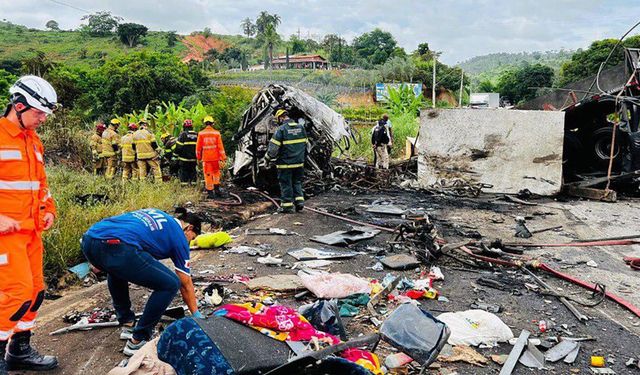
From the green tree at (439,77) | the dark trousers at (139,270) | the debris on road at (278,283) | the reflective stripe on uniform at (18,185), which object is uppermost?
the green tree at (439,77)

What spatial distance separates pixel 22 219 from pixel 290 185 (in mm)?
5290

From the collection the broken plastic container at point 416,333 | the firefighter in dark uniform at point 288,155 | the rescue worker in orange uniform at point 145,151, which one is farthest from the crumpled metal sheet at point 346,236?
the rescue worker in orange uniform at point 145,151

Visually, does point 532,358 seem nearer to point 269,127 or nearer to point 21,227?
point 21,227

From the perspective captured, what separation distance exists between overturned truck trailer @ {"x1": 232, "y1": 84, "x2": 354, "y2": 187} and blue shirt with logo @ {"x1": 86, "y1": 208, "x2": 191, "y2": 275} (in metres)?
6.29

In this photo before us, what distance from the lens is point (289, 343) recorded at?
8.76 ft

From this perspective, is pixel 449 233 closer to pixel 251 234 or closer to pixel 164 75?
pixel 251 234

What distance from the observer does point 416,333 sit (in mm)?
2973

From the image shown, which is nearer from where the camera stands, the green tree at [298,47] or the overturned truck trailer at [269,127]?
the overturned truck trailer at [269,127]

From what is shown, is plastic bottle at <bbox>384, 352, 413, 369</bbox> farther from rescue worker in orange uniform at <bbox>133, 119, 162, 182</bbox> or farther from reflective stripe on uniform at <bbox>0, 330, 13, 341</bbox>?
rescue worker in orange uniform at <bbox>133, 119, 162, 182</bbox>

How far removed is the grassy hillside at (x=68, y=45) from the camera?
185 feet

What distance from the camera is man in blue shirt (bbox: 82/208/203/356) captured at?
2.92 m

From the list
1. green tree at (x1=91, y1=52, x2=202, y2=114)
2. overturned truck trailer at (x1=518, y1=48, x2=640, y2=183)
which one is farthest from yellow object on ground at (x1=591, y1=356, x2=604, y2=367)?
green tree at (x1=91, y1=52, x2=202, y2=114)

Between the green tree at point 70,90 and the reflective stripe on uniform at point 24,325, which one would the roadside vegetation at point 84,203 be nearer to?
the reflective stripe on uniform at point 24,325

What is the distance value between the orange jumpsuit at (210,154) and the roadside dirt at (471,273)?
999 mm
